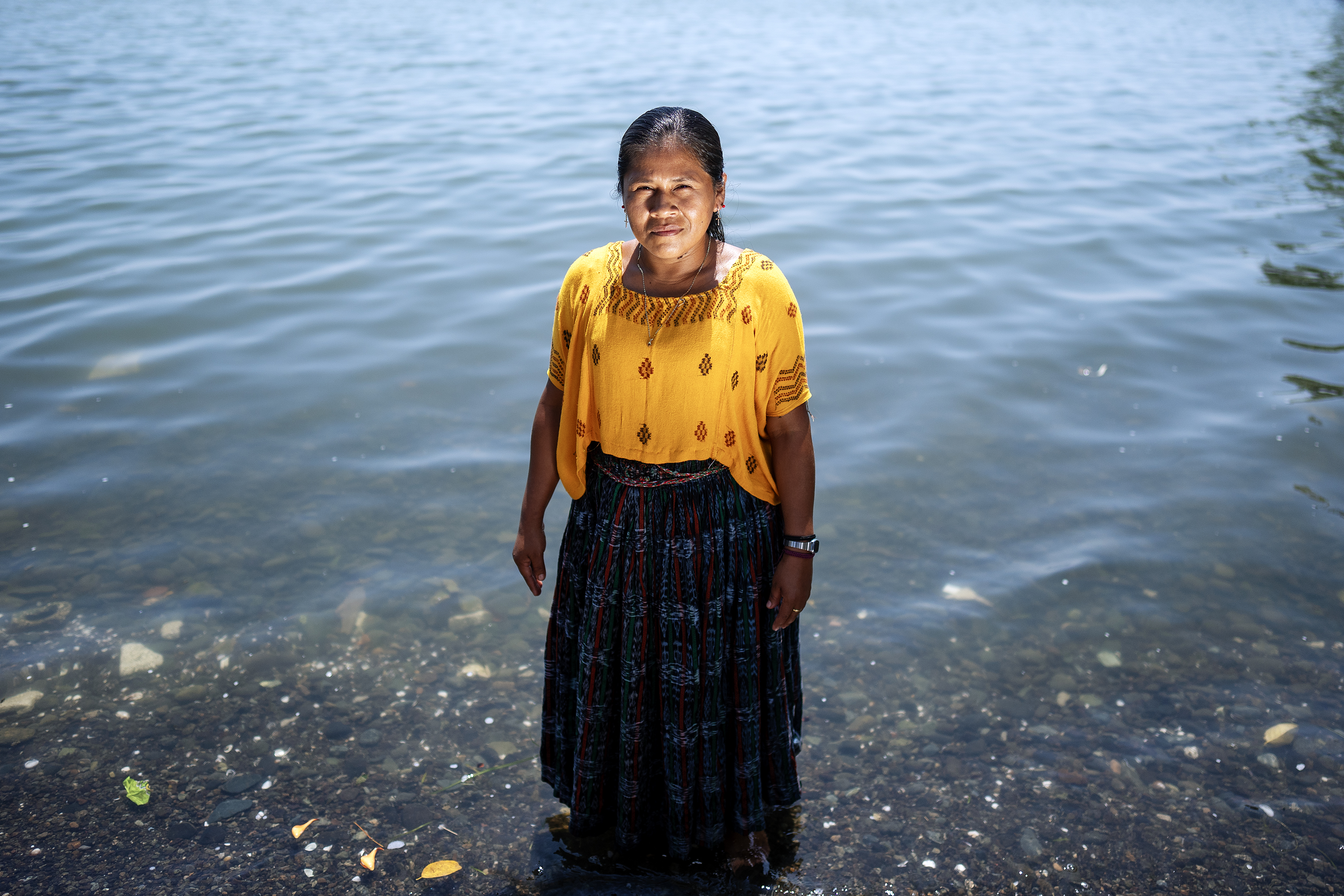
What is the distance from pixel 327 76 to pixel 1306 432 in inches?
587

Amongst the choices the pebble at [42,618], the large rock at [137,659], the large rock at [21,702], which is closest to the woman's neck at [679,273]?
the large rock at [137,659]

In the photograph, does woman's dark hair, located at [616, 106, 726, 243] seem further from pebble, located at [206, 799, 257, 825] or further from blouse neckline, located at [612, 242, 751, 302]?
pebble, located at [206, 799, 257, 825]

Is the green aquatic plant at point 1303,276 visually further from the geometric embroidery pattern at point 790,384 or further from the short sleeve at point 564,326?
the short sleeve at point 564,326

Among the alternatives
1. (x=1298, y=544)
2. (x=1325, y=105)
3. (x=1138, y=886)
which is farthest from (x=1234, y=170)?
(x=1138, y=886)

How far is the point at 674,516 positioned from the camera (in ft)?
8.39

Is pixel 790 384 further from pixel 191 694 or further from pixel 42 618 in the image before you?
pixel 42 618

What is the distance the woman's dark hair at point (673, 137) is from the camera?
92.0 inches

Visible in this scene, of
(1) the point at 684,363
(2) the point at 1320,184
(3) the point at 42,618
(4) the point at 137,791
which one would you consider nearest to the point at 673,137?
(1) the point at 684,363

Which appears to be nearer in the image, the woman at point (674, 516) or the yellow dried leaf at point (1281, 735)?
the woman at point (674, 516)

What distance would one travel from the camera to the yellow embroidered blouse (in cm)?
240

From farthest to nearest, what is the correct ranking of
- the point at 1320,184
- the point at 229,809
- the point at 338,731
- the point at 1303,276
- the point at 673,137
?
1. the point at 1320,184
2. the point at 1303,276
3. the point at 338,731
4. the point at 229,809
5. the point at 673,137

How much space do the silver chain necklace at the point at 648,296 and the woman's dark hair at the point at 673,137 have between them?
7.0 inches

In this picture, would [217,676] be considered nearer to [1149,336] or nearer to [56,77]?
[1149,336]

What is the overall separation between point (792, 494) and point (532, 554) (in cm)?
74
